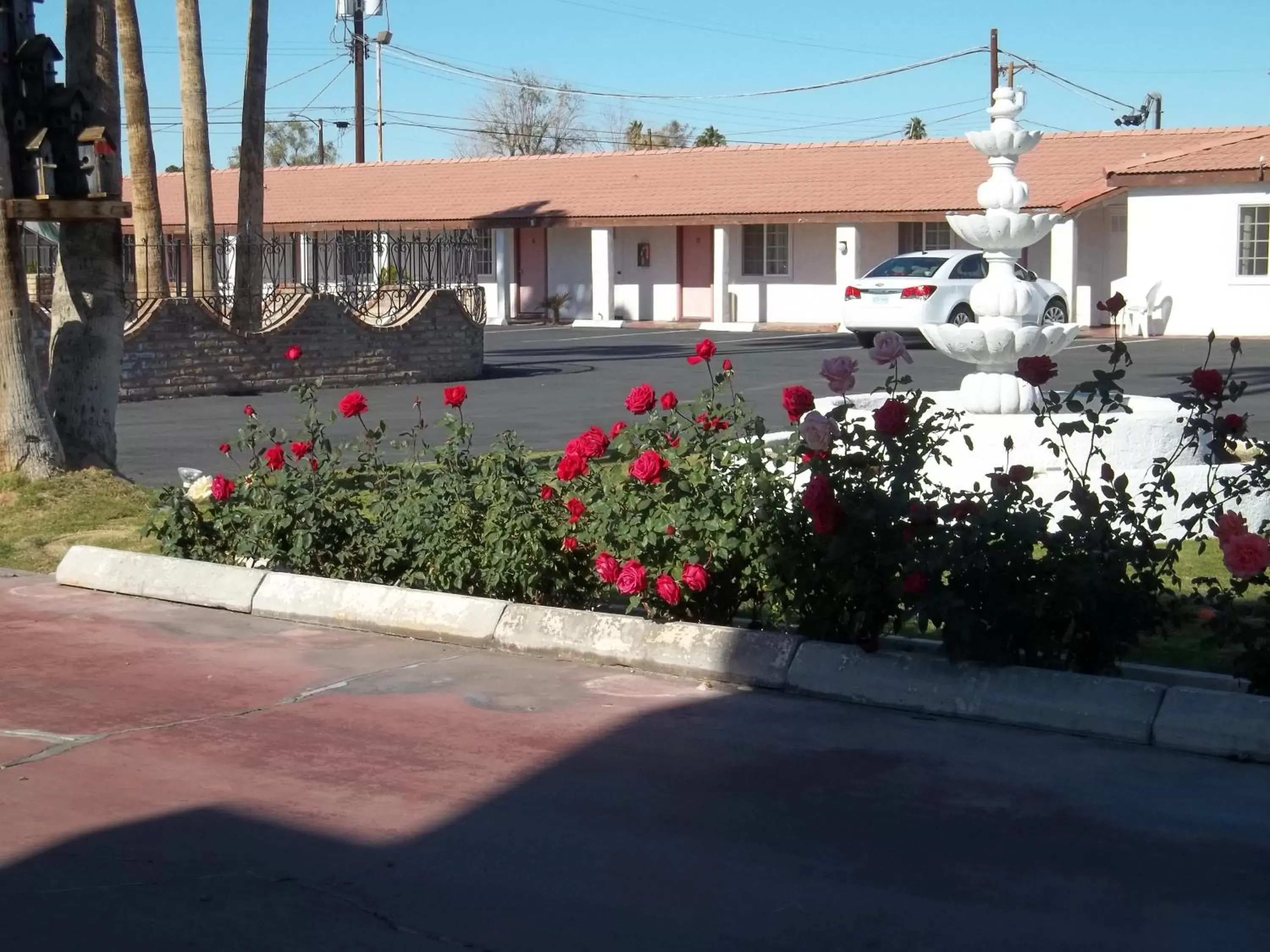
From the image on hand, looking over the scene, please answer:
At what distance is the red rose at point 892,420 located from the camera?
6773mm

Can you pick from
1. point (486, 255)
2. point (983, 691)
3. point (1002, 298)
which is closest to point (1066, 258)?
point (486, 255)

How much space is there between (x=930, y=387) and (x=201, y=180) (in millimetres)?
12772

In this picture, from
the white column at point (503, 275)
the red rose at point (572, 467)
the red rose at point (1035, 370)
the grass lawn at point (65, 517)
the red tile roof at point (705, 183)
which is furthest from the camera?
the white column at point (503, 275)

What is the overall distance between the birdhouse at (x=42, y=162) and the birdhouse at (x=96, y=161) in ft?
0.67

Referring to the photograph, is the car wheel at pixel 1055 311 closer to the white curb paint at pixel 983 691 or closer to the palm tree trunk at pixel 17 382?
the palm tree trunk at pixel 17 382

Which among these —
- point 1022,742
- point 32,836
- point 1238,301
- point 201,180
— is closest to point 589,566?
point 1022,742

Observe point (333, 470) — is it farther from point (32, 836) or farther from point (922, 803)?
point (922, 803)

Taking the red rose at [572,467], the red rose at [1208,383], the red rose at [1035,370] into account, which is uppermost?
the red rose at [1035,370]

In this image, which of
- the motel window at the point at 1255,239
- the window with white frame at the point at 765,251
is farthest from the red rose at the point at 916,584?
the window with white frame at the point at 765,251

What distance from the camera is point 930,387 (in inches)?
800

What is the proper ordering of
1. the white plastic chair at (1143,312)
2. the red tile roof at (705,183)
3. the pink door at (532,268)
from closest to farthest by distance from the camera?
the white plastic chair at (1143,312), the red tile roof at (705,183), the pink door at (532,268)

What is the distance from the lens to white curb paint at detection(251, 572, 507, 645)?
7.74 meters

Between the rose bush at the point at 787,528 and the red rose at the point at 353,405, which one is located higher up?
the red rose at the point at 353,405

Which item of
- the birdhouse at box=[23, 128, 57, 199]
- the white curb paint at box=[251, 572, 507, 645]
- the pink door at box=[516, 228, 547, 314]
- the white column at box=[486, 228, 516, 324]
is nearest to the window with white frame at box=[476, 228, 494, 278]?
the white column at box=[486, 228, 516, 324]
